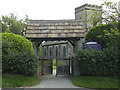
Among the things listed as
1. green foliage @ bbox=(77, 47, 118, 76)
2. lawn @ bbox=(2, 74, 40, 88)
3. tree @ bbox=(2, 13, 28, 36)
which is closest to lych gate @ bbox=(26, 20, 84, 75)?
green foliage @ bbox=(77, 47, 118, 76)

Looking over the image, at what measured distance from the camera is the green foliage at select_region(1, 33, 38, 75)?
6410mm

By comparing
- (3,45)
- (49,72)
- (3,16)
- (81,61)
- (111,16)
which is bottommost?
(49,72)

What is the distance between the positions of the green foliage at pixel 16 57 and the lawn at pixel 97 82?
8.65ft

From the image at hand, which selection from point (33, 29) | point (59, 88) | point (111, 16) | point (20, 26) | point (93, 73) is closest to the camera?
point (59, 88)

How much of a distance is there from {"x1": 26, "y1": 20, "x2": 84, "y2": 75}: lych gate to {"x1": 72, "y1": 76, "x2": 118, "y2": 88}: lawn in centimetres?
254

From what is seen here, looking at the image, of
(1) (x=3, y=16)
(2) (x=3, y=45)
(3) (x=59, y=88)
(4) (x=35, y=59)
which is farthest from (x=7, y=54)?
(1) (x=3, y=16)

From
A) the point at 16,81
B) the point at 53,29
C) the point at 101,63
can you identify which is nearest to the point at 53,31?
the point at 53,29

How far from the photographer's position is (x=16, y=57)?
6.54m

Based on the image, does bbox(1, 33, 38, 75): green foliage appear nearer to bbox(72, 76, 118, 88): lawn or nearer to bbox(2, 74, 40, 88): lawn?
bbox(2, 74, 40, 88): lawn

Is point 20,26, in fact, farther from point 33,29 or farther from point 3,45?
point 3,45

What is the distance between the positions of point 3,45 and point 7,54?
1.71 ft

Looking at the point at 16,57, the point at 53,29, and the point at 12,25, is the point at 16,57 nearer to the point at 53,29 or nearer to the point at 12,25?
the point at 53,29

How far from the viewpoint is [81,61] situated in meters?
7.17

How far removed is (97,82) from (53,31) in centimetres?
431
